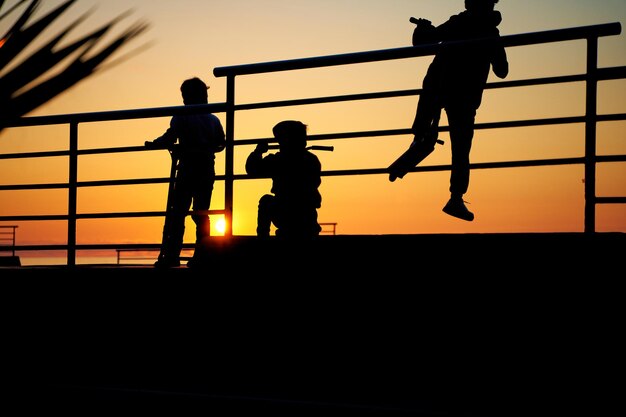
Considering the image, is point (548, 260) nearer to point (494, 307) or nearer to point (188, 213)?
point (494, 307)

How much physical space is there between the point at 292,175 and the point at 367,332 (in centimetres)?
152

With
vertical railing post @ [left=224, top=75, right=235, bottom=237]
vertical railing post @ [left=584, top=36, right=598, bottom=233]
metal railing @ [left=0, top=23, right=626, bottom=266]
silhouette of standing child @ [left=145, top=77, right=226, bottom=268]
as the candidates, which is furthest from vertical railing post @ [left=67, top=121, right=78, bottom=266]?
vertical railing post @ [left=584, top=36, right=598, bottom=233]

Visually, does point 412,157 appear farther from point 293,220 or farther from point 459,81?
point 293,220

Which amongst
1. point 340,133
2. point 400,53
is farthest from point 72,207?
point 400,53

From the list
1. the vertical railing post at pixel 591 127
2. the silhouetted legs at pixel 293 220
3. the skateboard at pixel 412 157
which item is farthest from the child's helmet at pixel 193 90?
the vertical railing post at pixel 591 127

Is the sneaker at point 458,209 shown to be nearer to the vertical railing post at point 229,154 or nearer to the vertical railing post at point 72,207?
the vertical railing post at point 229,154

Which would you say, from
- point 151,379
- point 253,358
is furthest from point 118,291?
point 253,358

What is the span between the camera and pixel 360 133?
17.4 ft

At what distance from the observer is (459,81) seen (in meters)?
5.50

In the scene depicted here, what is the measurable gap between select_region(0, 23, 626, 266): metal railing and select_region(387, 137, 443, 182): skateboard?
0.12m

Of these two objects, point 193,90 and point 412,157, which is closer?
point 412,157

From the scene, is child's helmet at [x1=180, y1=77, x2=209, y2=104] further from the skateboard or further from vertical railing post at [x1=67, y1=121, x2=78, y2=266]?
the skateboard

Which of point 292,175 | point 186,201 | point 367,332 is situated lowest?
point 367,332

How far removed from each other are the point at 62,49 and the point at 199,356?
1.87m
